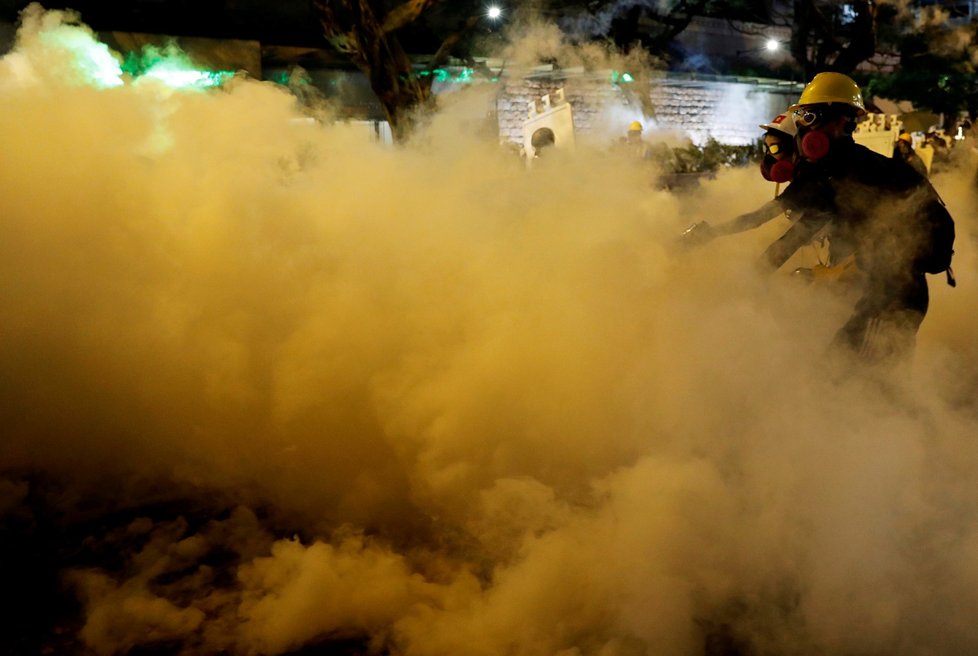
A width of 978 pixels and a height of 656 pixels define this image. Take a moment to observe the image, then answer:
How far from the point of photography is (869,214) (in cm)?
319

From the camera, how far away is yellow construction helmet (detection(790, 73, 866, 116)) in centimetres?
336

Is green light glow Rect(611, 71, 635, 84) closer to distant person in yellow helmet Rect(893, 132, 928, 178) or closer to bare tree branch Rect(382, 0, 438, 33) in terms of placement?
bare tree branch Rect(382, 0, 438, 33)

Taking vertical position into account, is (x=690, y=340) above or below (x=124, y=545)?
above

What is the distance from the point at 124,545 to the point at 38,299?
1.42 metres

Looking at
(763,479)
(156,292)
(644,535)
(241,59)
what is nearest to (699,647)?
(644,535)

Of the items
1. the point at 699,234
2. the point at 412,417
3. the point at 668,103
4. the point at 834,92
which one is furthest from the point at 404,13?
the point at 668,103

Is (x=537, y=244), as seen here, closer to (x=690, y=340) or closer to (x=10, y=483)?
(x=690, y=340)

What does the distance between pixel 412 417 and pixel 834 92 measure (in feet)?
8.08

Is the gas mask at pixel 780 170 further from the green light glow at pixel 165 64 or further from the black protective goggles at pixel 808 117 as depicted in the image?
the green light glow at pixel 165 64

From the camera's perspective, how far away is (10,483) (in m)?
3.37

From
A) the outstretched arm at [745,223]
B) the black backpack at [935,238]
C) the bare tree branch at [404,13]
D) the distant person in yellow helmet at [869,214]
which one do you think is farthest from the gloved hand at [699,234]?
the bare tree branch at [404,13]

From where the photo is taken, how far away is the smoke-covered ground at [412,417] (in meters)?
2.57

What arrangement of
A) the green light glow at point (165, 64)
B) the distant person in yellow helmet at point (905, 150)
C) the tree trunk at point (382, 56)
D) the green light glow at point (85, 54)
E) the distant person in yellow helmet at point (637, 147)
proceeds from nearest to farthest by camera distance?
1. the green light glow at point (85, 54)
2. the distant person in yellow helmet at point (637, 147)
3. the distant person in yellow helmet at point (905, 150)
4. the tree trunk at point (382, 56)
5. the green light glow at point (165, 64)

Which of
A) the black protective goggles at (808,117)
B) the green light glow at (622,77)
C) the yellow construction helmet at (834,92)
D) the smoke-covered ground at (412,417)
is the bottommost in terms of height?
the smoke-covered ground at (412,417)
